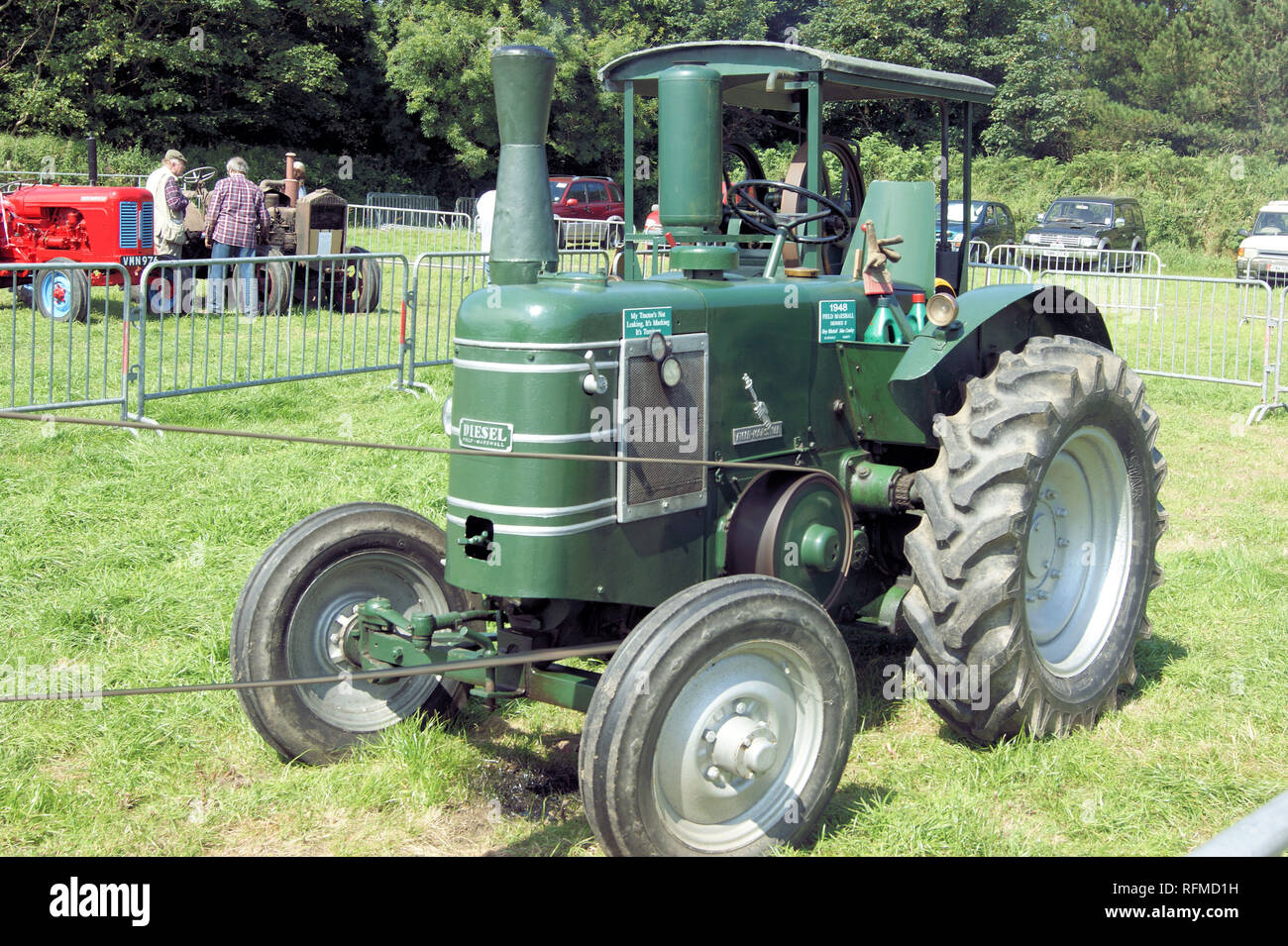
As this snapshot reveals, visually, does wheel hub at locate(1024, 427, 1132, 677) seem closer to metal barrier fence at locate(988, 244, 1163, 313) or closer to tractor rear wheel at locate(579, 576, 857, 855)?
tractor rear wheel at locate(579, 576, 857, 855)

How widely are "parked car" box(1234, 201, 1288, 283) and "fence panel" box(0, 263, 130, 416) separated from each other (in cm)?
2048

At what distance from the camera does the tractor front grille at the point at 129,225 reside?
14055 millimetres

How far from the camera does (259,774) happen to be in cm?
409

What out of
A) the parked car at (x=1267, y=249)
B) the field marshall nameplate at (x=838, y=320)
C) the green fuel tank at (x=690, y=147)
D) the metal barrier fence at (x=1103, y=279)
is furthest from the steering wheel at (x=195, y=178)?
the parked car at (x=1267, y=249)

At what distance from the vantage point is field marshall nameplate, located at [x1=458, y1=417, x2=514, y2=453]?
11.3 ft

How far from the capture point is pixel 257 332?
12.1 metres

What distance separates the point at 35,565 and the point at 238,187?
29.7 feet

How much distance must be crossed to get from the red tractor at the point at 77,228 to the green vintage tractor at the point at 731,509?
10930 mm

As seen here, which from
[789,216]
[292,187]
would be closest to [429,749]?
[789,216]

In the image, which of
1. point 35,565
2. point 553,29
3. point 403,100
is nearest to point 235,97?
point 403,100

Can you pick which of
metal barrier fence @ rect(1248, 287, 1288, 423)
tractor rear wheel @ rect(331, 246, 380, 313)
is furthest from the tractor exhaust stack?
metal barrier fence @ rect(1248, 287, 1288, 423)

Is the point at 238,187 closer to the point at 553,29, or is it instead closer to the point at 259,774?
the point at 259,774

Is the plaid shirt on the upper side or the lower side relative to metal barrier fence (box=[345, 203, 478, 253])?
lower

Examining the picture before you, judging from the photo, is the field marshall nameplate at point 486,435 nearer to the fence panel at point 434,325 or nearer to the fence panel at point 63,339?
the fence panel at point 63,339
